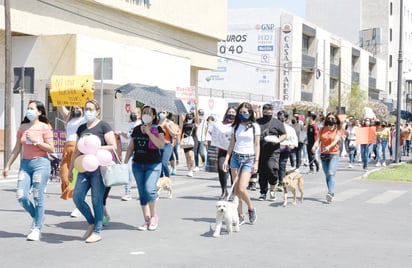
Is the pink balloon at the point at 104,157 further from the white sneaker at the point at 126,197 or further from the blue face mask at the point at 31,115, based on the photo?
the white sneaker at the point at 126,197

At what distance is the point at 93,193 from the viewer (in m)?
8.66

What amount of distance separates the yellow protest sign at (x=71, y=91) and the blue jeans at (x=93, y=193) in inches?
396

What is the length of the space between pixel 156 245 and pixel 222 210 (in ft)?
3.55

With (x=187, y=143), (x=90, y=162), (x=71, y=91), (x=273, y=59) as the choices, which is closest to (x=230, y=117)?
(x=90, y=162)

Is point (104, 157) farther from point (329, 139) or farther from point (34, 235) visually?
point (329, 139)

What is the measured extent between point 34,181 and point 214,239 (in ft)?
7.99

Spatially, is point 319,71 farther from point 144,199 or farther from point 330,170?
point 144,199

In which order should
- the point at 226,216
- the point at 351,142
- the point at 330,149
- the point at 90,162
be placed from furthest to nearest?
the point at 351,142
the point at 330,149
the point at 226,216
the point at 90,162

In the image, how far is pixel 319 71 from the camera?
65.9 metres

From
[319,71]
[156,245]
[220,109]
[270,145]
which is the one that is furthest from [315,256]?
[319,71]

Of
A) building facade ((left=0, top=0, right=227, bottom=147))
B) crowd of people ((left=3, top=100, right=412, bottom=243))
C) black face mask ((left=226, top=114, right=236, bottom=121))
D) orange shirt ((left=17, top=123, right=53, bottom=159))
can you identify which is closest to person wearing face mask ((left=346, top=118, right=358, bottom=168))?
building facade ((left=0, top=0, right=227, bottom=147))

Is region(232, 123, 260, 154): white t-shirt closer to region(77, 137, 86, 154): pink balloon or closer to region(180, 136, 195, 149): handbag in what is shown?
region(77, 137, 86, 154): pink balloon

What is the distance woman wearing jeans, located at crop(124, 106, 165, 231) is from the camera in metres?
9.24

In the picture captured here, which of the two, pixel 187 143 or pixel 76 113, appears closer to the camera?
pixel 76 113
